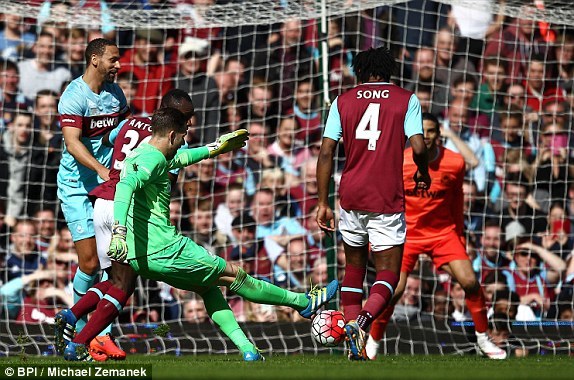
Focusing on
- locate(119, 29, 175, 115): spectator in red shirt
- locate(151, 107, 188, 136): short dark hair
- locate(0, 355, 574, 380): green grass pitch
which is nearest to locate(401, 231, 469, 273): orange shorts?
locate(0, 355, 574, 380): green grass pitch

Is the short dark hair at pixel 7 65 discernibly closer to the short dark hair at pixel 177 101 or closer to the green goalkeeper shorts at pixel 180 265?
the short dark hair at pixel 177 101

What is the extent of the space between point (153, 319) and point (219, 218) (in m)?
1.29

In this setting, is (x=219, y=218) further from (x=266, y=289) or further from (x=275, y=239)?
(x=266, y=289)

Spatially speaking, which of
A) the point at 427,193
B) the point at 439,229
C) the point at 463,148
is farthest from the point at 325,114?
the point at 463,148

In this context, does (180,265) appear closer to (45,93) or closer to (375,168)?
(375,168)

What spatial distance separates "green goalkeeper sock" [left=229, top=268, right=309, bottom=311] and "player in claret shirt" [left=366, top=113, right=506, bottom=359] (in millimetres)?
1805

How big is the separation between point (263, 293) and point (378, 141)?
4.06 feet

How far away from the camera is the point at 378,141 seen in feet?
22.9

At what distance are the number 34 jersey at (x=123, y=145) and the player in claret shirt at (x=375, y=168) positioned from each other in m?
1.27

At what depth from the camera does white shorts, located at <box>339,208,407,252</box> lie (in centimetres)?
698

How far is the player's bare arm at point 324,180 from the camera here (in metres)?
7.03

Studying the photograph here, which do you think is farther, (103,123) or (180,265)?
(103,123)

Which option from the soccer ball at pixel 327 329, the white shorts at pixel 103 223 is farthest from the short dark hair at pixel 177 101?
the soccer ball at pixel 327 329

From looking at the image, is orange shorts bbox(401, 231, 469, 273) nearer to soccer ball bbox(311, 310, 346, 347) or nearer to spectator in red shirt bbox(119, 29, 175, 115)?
soccer ball bbox(311, 310, 346, 347)
